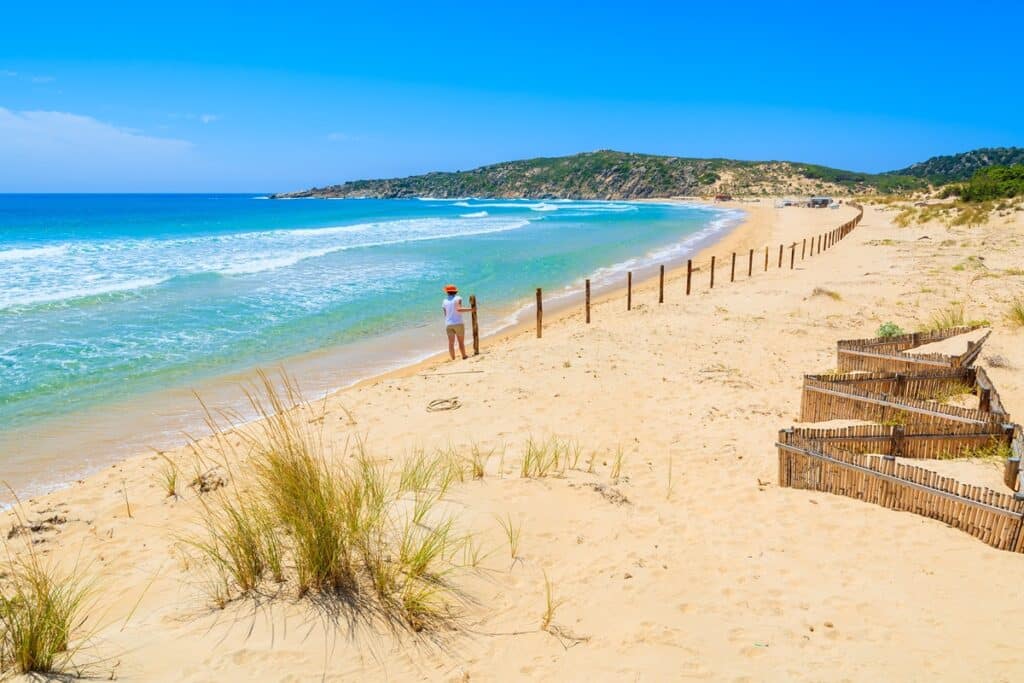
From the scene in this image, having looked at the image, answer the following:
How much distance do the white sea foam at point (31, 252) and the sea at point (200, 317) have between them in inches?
5.7

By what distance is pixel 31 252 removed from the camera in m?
35.0

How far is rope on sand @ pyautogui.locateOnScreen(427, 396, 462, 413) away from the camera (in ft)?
30.4

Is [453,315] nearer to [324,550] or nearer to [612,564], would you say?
[612,564]

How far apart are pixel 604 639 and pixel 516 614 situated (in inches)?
23.4

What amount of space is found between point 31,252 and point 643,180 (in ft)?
430

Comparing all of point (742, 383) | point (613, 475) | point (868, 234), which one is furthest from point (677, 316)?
point (868, 234)

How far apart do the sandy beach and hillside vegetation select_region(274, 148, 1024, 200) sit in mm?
112049

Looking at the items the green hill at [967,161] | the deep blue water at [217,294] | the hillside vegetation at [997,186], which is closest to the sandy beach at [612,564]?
the deep blue water at [217,294]

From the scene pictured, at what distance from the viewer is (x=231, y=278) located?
25344 mm

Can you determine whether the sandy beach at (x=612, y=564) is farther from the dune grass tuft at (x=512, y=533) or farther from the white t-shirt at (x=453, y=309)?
the white t-shirt at (x=453, y=309)

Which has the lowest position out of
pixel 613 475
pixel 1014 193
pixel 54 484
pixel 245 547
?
pixel 54 484

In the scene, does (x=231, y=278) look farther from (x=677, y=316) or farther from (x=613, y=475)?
(x=613, y=475)

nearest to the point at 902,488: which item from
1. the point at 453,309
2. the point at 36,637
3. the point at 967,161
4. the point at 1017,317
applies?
the point at 36,637

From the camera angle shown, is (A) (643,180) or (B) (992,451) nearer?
(B) (992,451)
